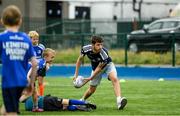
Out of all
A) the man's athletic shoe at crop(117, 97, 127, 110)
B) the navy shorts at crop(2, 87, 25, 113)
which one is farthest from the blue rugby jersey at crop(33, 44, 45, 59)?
the navy shorts at crop(2, 87, 25, 113)

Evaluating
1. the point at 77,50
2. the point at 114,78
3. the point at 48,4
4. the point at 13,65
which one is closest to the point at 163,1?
the point at 48,4

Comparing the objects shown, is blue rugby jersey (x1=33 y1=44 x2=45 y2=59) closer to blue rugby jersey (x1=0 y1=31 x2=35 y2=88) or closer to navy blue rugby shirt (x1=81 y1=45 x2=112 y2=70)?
navy blue rugby shirt (x1=81 y1=45 x2=112 y2=70)

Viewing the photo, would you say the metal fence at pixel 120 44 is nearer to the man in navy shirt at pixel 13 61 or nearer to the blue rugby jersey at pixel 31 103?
the blue rugby jersey at pixel 31 103

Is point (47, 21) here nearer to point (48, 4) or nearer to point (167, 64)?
point (48, 4)

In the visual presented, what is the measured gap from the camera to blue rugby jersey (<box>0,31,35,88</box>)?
8.90 m

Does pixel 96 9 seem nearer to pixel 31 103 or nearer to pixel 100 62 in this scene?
pixel 100 62

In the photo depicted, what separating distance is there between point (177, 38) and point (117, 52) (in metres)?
2.83

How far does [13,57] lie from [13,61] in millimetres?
52

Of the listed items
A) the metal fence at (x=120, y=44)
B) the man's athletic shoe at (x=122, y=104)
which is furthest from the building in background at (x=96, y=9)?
the man's athletic shoe at (x=122, y=104)

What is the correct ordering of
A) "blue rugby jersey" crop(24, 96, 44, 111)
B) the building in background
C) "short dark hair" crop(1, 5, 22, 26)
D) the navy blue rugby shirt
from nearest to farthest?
"short dark hair" crop(1, 5, 22, 26) < "blue rugby jersey" crop(24, 96, 44, 111) < the navy blue rugby shirt < the building in background

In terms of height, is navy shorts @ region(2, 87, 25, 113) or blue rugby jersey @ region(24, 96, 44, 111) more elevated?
navy shorts @ region(2, 87, 25, 113)

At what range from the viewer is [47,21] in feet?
139

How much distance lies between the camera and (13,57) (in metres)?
8.95

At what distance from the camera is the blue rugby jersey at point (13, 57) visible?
8.90m
